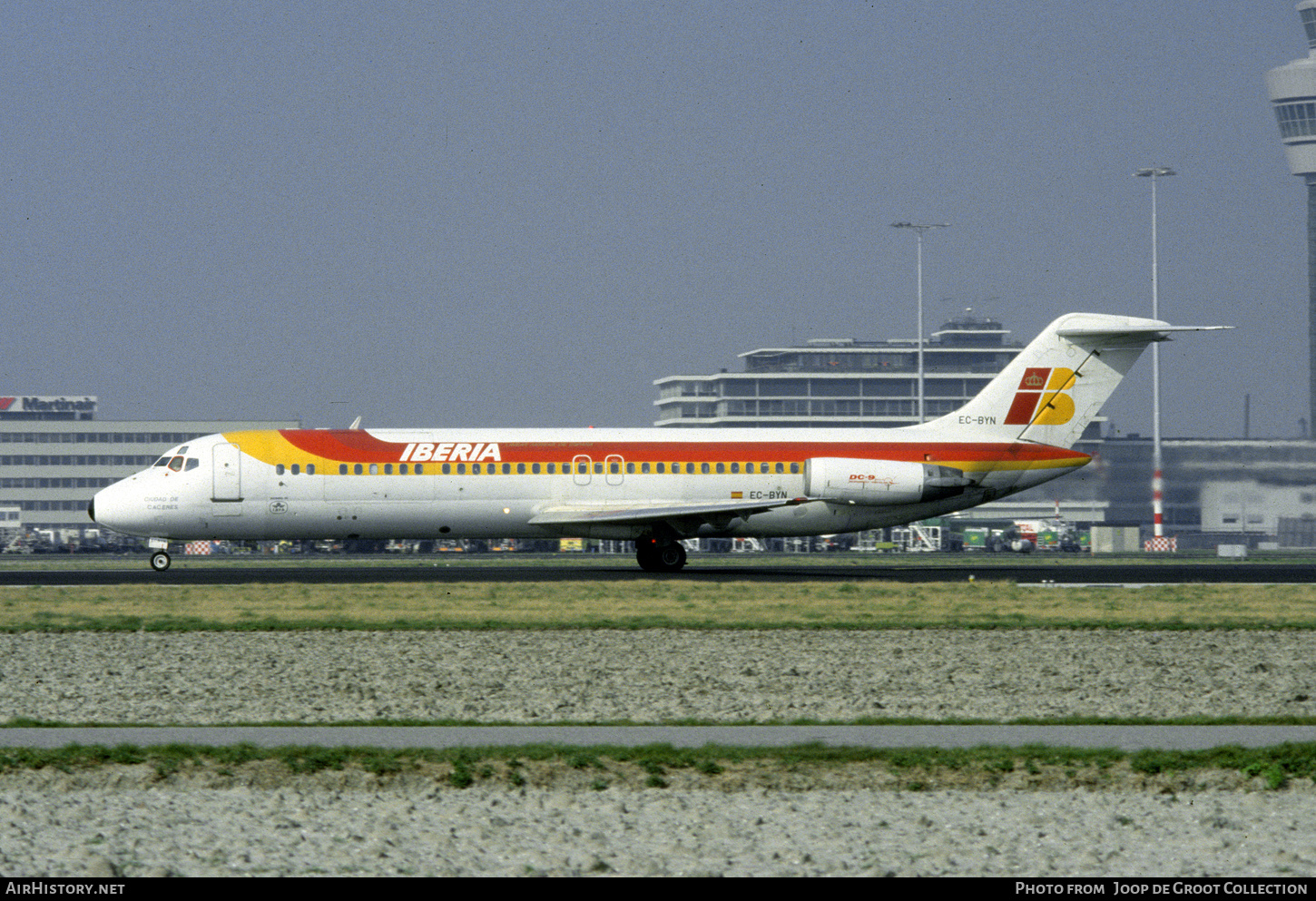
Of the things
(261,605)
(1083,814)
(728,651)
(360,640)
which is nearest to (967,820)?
(1083,814)

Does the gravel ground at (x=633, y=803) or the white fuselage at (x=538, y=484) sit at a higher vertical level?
the white fuselage at (x=538, y=484)

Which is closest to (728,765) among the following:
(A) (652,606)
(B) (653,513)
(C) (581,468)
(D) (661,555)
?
(A) (652,606)

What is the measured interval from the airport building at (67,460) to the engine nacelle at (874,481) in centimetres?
11598

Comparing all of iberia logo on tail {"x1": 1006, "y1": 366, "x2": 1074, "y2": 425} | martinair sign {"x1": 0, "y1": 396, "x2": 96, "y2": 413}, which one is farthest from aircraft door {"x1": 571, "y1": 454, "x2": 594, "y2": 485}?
martinair sign {"x1": 0, "y1": 396, "x2": 96, "y2": 413}

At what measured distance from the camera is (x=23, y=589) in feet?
105

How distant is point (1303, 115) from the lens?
191625 millimetres

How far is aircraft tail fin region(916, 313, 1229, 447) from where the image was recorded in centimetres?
3784

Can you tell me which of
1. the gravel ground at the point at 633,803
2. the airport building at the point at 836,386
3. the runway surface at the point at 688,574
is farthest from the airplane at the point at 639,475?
the airport building at the point at 836,386

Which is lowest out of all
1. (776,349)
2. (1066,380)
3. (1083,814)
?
(1083,814)

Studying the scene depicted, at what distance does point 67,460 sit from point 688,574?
414 ft

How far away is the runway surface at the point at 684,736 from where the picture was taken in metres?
12.0

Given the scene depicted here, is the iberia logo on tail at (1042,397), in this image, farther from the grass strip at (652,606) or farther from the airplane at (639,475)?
the grass strip at (652,606)
